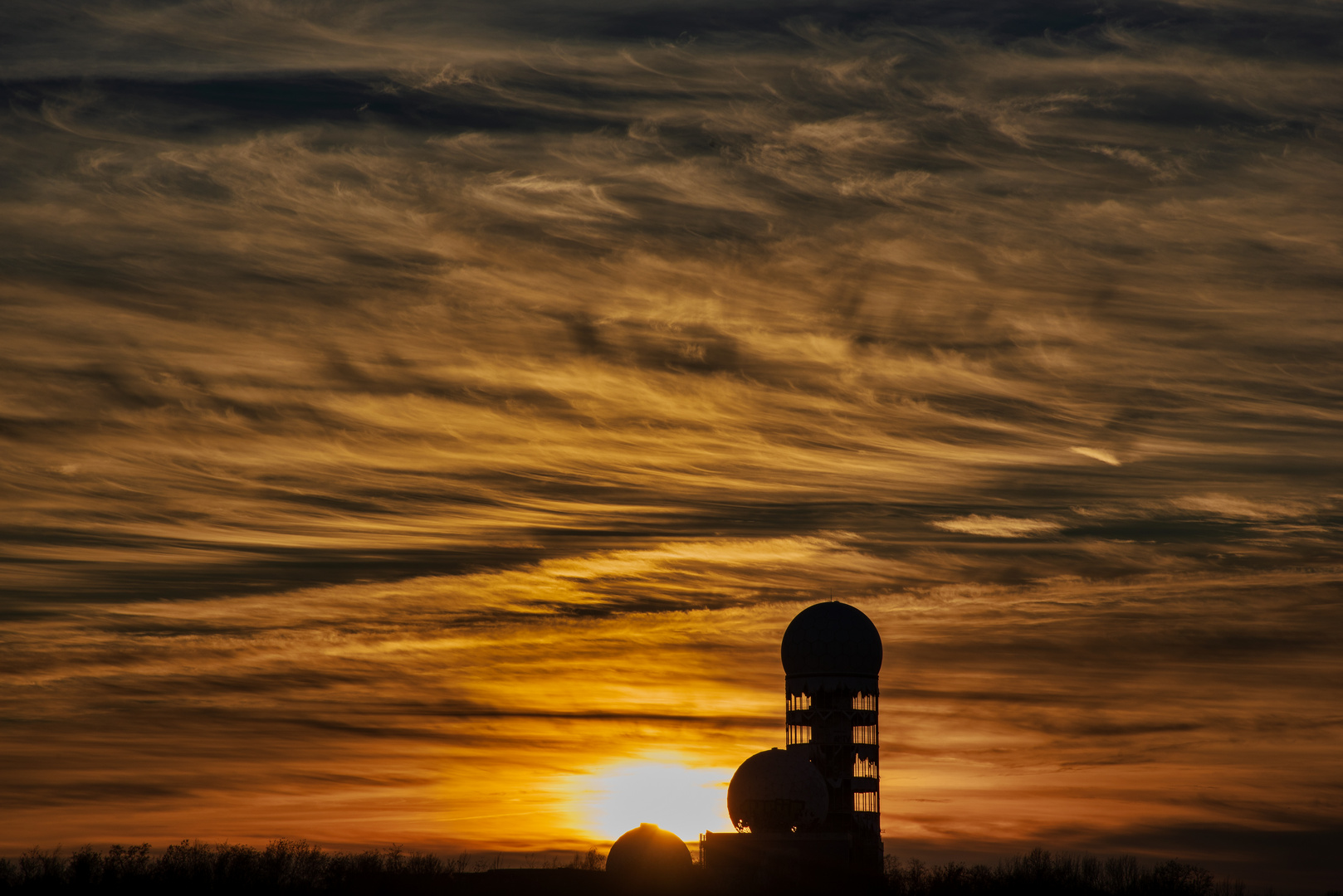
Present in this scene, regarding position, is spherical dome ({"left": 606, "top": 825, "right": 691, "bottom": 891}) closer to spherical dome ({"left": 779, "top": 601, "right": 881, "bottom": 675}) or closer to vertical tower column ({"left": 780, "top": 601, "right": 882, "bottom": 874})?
vertical tower column ({"left": 780, "top": 601, "right": 882, "bottom": 874})

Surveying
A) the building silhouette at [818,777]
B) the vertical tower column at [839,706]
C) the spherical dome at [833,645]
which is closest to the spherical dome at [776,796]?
the building silhouette at [818,777]

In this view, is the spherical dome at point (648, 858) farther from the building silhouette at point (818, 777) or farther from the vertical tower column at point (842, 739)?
the vertical tower column at point (842, 739)

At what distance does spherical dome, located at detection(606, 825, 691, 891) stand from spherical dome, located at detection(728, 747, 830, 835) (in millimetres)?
4976

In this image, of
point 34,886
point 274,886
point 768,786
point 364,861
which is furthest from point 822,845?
point 34,886

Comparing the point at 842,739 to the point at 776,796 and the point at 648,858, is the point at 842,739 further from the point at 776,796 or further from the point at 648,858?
the point at 648,858

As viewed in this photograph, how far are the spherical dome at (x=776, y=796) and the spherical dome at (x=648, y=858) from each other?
4.98m

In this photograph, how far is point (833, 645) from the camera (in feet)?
327

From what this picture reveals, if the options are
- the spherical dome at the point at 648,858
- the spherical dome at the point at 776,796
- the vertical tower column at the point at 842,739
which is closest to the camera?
the spherical dome at the point at 648,858

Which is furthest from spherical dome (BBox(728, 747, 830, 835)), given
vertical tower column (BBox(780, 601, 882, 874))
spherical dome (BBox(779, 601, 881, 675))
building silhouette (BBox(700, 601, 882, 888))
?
spherical dome (BBox(779, 601, 881, 675))

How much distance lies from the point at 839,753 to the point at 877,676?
6345mm

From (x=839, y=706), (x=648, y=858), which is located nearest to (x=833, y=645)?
(x=839, y=706)

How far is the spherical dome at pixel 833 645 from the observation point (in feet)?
326

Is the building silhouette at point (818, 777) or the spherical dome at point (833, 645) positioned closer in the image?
the building silhouette at point (818, 777)

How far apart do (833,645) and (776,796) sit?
12725mm
